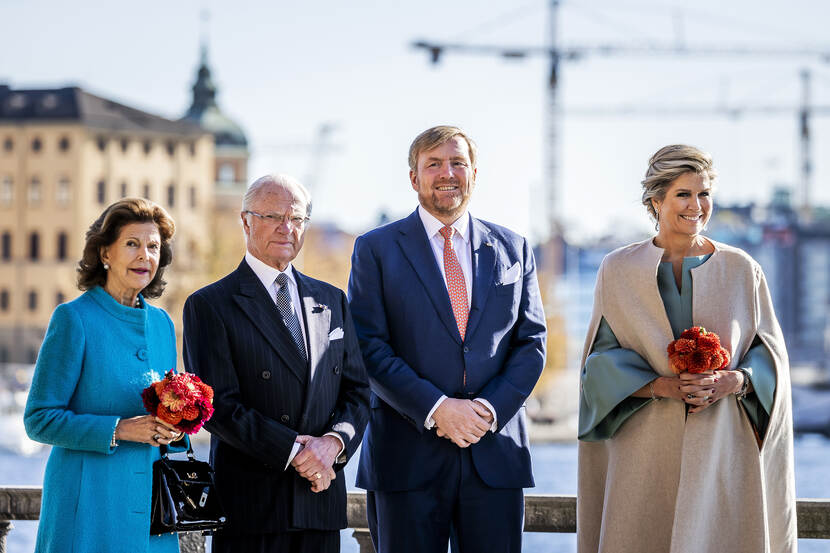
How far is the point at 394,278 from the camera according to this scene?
5.16 metres

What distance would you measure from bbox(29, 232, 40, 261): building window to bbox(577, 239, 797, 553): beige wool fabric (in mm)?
77515

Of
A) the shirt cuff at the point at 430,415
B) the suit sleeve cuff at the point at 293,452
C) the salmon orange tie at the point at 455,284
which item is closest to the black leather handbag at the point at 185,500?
the suit sleeve cuff at the point at 293,452

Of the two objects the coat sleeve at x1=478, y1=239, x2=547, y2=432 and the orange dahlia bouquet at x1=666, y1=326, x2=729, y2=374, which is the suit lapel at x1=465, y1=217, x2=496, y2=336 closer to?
the coat sleeve at x1=478, y1=239, x2=547, y2=432

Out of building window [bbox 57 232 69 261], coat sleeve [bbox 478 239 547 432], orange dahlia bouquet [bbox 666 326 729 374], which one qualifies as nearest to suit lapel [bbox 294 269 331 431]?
coat sleeve [bbox 478 239 547 432]

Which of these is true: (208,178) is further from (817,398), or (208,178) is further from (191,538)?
(191,538)

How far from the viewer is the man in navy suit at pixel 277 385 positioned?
15.1 ft

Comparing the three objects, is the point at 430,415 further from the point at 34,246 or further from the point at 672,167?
the point at 34,246

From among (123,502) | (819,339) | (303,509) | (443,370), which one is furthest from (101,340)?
(819,339)

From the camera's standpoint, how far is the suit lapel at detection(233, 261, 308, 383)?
471 centimetres

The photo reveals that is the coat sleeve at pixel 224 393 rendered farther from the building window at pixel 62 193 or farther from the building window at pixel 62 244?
the building window at pixel 62 193

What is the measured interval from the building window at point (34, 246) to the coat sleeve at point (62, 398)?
254 feet

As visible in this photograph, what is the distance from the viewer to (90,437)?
14.4 feet

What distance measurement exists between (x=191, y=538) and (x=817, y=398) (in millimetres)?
72008

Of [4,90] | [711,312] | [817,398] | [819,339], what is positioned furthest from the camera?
[819,339]
